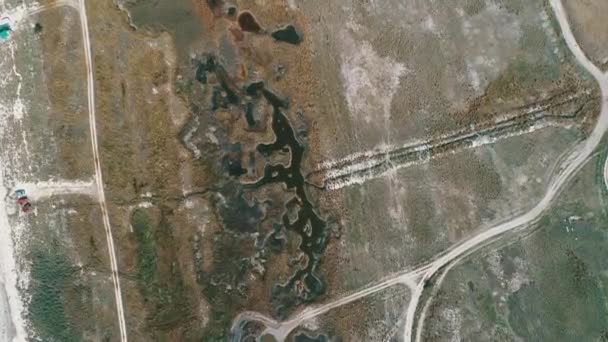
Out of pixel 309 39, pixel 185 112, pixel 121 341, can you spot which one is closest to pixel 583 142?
pixel 309 39

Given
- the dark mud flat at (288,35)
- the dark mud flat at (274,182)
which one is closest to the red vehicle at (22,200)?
the dark mud flat at (274,182)

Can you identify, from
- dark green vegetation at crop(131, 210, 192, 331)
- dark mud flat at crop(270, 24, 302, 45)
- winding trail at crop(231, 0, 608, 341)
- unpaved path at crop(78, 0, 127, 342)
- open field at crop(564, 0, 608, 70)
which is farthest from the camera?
dark mud flat at crop(270, 24, 302, 45)

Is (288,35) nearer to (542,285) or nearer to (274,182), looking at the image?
(274,182)

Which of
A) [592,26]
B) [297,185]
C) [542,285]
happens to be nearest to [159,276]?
[297,185]

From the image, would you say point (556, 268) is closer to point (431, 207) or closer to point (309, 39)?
point (431, 207)

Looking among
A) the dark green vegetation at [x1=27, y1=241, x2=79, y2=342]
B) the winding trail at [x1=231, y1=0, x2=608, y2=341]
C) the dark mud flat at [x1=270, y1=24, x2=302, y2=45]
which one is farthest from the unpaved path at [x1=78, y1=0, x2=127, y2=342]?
the dark mud flat at [x1=270, y1=24, x2=302, y2=45]

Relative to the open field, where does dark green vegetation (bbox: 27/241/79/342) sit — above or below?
below

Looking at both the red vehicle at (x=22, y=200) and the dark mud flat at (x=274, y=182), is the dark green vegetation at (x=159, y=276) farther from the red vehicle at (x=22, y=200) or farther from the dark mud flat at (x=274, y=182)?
the red vehicle at (x=22, y=200)

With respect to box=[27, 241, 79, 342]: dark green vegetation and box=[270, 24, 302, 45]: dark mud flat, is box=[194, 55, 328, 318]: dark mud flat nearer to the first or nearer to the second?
box=[270, 24, 302, 45]: dark mud flat
